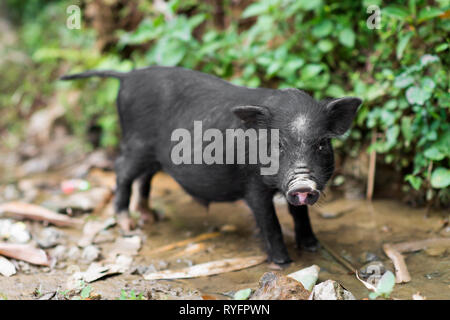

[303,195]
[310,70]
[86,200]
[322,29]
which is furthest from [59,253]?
[322,29]

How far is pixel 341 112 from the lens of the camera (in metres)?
3.57

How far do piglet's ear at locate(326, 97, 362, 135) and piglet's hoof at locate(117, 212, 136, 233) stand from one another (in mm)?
2271

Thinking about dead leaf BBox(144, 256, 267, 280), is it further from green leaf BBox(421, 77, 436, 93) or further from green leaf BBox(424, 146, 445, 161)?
green leaf BBox(421, 77, 436, 93)

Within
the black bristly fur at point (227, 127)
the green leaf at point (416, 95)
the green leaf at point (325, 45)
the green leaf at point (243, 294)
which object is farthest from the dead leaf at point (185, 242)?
the green leaf at point (325, 45)

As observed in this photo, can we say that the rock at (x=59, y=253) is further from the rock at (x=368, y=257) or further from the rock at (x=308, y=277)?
the rock at (x=368, y=257)

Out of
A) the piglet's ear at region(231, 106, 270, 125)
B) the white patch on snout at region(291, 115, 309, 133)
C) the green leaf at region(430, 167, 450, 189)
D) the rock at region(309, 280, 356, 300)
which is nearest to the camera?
the rock at region(309, 280, 356, 300)

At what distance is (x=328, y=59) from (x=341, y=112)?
205cm

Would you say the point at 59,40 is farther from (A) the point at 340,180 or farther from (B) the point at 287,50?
(A) the point at 340,180

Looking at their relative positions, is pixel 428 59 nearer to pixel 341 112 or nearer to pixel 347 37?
pixel 347 37

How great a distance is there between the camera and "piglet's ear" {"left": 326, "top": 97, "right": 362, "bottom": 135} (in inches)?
137

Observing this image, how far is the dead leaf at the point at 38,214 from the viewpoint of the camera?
480 cm

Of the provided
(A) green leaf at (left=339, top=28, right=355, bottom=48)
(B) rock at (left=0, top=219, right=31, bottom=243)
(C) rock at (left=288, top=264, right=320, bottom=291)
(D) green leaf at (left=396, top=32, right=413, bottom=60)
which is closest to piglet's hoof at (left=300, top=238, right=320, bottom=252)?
(C) rock at (left=288, top=264, right=320, bottom=291)

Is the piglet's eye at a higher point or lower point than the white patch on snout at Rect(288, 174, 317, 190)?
higher

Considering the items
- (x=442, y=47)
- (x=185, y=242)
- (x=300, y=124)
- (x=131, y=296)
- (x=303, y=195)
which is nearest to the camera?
(x=131, y=296)
